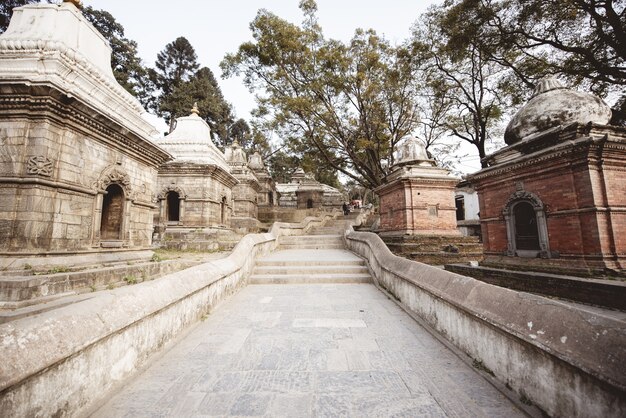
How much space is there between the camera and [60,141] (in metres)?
5.07

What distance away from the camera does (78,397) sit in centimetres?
202

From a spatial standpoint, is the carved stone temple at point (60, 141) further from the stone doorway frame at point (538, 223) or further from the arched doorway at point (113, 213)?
the stone doorway frame at point (538, 223)

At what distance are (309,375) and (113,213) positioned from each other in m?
6.86

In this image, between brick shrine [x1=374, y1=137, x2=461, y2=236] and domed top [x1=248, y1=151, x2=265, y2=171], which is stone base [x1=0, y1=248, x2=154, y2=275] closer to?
brick shrine [x1=374, y1=137, x2=461, y2=236]

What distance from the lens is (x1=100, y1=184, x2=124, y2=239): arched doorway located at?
6.70 m

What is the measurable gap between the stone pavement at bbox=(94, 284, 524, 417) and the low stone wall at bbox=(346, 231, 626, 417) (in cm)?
Result: 25

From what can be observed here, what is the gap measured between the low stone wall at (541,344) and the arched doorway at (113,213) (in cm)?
748

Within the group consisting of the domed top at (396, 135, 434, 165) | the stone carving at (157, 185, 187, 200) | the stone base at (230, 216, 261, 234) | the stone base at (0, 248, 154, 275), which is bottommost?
the stone base at (0, 248, 154, 275)

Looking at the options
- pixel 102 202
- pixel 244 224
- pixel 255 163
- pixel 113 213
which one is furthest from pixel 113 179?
pixel 255 163

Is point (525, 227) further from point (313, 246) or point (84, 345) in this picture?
point (313, 246)

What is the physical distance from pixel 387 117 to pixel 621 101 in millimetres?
11229

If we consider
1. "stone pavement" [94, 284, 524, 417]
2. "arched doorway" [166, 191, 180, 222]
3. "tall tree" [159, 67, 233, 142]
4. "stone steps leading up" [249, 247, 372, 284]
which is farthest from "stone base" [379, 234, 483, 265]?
"tall tree" [159, 67, 233, 142]

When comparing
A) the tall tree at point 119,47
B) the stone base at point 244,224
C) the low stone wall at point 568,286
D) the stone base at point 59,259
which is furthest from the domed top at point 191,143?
the tall tree at point 119,47

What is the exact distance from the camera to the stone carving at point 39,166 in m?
4.67
